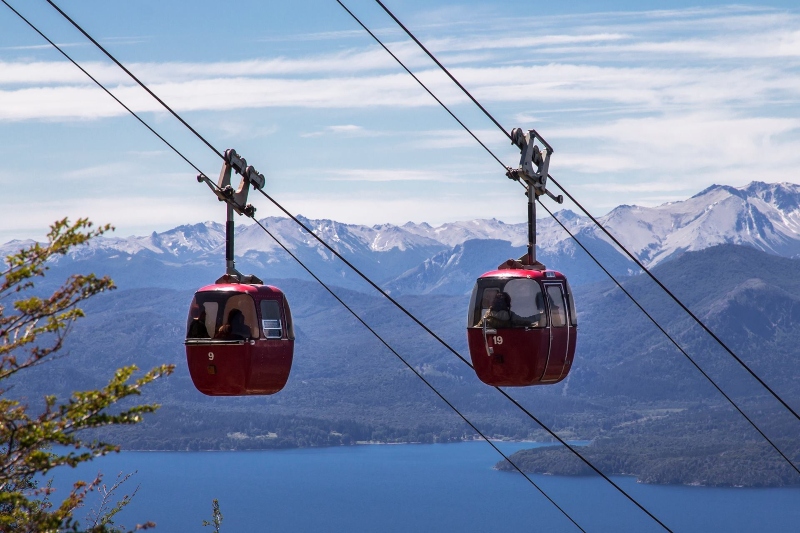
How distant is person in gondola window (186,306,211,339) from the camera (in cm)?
1998

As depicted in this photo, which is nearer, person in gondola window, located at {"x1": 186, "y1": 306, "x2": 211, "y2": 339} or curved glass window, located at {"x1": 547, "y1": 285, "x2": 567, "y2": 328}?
curved glass window, located at {"x1": 547, "y1": 285, "x2": 567, "y2": 328}

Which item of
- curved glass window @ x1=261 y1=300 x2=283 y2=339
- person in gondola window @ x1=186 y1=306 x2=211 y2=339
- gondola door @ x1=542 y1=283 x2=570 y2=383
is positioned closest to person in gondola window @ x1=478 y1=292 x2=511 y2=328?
gondola door @ x1=542 y1=283 x2=570 y2=383

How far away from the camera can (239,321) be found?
19906 mm

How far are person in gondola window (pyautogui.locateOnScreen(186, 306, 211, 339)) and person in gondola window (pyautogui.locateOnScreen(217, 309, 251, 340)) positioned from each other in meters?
0.38

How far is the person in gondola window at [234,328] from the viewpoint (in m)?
19.6

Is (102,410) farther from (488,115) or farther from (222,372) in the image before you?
(222,372)

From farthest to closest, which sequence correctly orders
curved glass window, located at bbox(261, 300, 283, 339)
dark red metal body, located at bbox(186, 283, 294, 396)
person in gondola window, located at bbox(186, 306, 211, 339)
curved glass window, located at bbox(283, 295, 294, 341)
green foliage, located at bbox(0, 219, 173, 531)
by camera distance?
curved glass window, located at bbox(283, 295, 294, 341)
person in gondola window, located at bbox(186, 306, 211, 339)
curved glass window, located at bbox(261, 300, 283, 339)
dark red metal body, located at bbox(186, 283, 294, 396)
green foliage, located at bbox(0, 219, 173, 531)

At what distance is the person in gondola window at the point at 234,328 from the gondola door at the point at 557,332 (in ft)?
17.4

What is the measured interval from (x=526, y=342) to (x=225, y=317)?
5.34 m

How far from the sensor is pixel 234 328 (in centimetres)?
1988

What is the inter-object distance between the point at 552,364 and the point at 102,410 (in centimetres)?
1131

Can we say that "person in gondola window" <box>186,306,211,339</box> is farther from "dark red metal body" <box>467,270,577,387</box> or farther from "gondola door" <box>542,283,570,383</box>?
"gondola door" <box>542,283,570,383</box>

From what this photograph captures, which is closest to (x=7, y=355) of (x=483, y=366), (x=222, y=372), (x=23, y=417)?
(x=23, y=417)

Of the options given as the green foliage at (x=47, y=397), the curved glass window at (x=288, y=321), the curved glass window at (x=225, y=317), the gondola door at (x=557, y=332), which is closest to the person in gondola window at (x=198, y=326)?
the curved glass window at (x=225, y=317)
